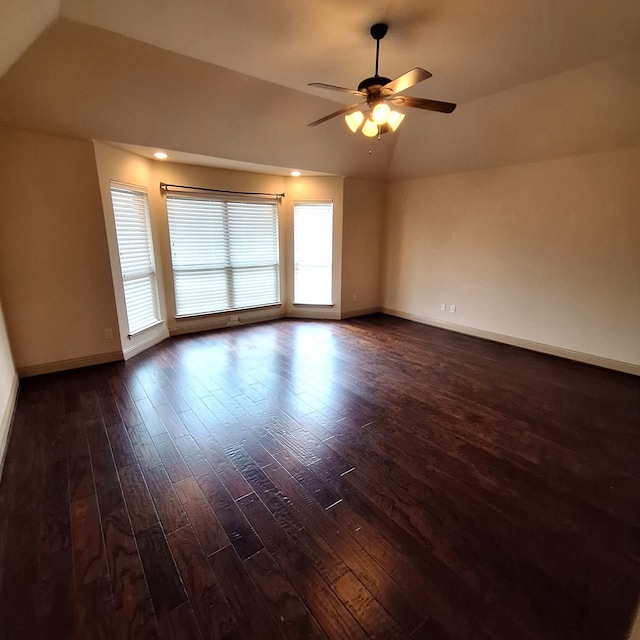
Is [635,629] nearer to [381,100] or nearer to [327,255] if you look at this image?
[381,100]

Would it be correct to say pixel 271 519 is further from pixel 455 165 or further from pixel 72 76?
pixel 455 165

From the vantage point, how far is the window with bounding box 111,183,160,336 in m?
3.98

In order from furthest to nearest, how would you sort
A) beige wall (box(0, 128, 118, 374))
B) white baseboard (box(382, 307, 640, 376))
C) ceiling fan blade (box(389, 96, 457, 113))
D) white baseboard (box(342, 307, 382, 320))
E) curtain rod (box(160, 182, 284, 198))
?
white baseboard (box(342, 307, 382, 320)) → curtain rod (box(160, 182, 284, 198)) → white baseboard (box(382, 307, 640, 376)) → beige wall (box(0, 128, 118, 374)) → ceiling fan blade (box(389, 96, 457, 113))

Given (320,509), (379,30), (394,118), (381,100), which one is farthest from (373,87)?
(320,509)

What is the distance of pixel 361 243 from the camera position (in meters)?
6.06

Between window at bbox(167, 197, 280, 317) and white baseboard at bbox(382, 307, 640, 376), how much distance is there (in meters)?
2.78

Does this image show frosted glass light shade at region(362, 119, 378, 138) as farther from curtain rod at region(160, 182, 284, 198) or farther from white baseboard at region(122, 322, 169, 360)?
white baseboard at region(122, 322, 169, 360)

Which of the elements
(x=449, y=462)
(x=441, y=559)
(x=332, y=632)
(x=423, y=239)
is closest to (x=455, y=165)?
Answer: (x=423, y=239)

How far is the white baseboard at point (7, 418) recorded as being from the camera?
235 centimetres

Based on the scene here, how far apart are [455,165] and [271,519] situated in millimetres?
5091

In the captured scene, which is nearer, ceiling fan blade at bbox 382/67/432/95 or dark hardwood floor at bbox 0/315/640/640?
dark hardwood floor at bbox 0/315/640/640

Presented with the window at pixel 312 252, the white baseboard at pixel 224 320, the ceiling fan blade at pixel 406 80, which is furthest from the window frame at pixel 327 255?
the ceiling fan blade at pixel 406 80

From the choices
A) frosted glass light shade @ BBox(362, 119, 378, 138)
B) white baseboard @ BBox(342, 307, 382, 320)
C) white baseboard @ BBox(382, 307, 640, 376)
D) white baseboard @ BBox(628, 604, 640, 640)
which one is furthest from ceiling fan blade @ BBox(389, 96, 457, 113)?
white baseboard @ BBox(342, 307, 382, 320)

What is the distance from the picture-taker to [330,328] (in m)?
5.55
